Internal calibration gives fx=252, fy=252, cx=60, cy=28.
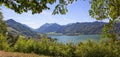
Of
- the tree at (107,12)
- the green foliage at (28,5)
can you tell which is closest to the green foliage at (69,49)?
the tree at (107,12)

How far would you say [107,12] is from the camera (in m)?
14.2

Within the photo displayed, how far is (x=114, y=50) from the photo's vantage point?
2289 centimetres

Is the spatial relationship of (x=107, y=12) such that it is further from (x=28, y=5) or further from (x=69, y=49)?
(x=69, y=49)

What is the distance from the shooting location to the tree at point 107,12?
13281mm

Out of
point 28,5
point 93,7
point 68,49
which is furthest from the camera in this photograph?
point 68,49

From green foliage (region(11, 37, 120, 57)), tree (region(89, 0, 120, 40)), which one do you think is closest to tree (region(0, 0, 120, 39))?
tree (region(89, 0, 120, 40))

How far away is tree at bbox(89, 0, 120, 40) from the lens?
43.6ft

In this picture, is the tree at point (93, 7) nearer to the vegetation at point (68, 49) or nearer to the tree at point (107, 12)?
the tree at point (107, 12)

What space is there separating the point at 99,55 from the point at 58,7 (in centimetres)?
1348

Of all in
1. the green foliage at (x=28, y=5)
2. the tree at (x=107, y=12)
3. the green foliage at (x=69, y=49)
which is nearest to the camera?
the green foliage at (x=28, y=5)

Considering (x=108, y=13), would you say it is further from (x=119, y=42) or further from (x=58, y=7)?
(x=58, y=7)

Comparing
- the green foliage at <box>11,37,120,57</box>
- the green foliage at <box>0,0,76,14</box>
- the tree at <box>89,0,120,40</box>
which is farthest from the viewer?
the green foliage at <box>11,37,120,57</box>

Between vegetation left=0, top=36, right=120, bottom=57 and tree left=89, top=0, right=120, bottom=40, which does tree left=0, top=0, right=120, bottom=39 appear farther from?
vegetation left=0, top=36, right=120, bottom=57

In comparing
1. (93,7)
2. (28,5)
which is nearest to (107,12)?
(93,7)
